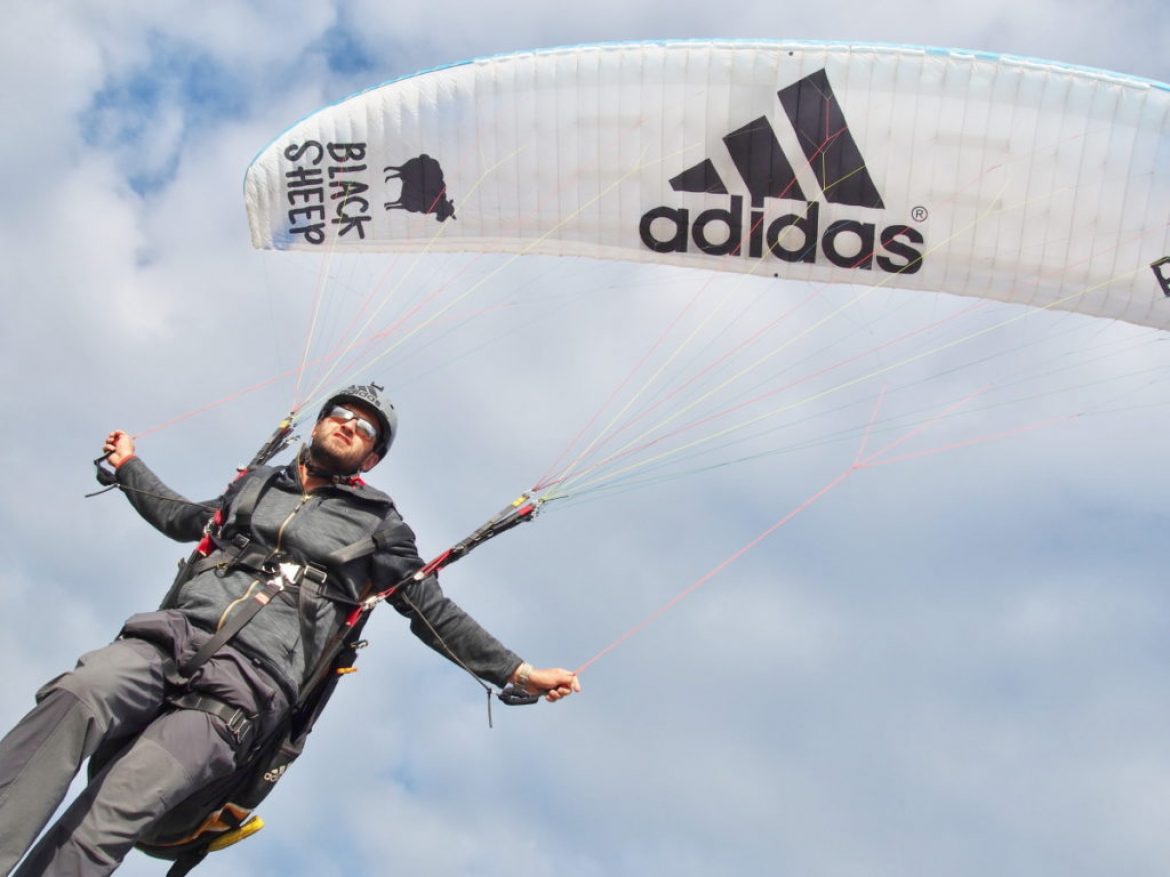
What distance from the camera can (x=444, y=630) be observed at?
6.23 meters

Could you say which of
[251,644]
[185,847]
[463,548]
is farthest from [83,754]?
[463,548]

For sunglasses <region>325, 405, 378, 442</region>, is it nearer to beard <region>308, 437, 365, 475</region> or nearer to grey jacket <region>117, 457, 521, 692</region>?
beard <region>308, 437, 365, 475</region>

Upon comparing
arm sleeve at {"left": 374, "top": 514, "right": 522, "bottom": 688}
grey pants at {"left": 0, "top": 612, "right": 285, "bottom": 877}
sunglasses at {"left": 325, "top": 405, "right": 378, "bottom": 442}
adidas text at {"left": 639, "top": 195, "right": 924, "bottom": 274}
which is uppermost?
adidas text at {"left": 639, "top": 195, "right": 924, "bottom": 274}

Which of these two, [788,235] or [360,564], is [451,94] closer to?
[788,235]

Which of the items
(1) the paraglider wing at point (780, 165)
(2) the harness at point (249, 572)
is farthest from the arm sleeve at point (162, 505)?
(1) the paraglider wing at point (780, 165)

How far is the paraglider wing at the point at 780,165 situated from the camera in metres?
10.5

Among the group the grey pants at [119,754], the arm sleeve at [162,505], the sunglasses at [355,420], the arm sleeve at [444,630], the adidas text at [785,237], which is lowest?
the grey pants at [119,754]

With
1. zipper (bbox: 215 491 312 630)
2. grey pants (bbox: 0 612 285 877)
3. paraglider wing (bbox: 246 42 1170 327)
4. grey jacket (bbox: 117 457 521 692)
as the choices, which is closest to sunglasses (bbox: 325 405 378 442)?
grey jacket (bbox: 117 457 521 692)

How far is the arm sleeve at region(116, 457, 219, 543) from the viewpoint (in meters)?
6.42

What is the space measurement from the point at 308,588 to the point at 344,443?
0.87 meters

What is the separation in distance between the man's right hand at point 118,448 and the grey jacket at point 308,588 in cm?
6

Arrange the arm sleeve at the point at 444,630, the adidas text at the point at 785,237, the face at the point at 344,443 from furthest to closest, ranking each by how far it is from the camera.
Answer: the adidas text at the point at 785,237 < the face at the point at 344,443 < the arm sleeve at the point at 444,630

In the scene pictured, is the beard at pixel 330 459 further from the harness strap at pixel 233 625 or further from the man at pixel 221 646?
the harness strap at pixel 233 625

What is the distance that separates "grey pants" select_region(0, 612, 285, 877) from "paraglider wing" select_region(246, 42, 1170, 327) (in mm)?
6621
